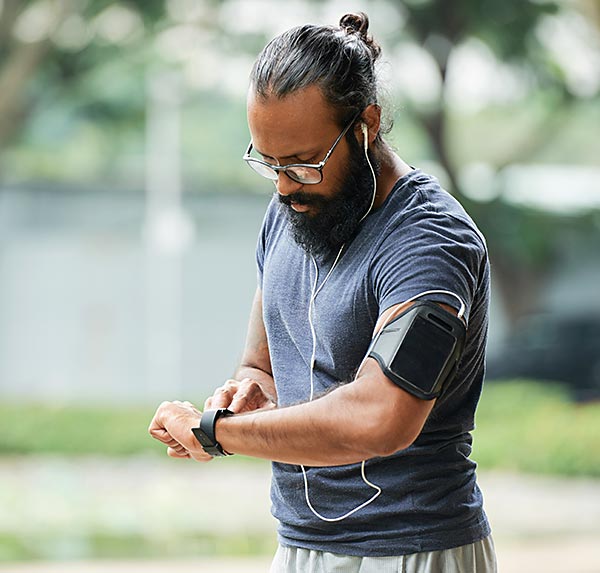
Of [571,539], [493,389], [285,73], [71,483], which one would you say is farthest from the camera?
[493,389]

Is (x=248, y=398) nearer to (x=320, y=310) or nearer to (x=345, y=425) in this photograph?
(x=320, y=310)

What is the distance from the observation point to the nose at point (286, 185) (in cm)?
149

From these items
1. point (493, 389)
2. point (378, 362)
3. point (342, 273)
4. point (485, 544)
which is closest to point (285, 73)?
point (342, 273)

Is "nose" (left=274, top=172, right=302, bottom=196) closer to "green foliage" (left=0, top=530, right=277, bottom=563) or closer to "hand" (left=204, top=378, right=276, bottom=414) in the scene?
"hand" (left=204, top=378, right=276, bottom=414)

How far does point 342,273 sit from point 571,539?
4144 mm

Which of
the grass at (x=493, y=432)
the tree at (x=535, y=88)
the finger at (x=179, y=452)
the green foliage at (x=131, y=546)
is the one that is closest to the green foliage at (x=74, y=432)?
the grass at (x=493, y=432)

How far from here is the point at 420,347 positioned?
1.34m

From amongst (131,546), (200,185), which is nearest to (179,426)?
(131,546)

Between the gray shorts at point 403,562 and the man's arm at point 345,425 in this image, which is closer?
the man's arm at point 345,425

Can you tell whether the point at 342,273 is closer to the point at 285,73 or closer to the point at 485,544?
the point at 285,73

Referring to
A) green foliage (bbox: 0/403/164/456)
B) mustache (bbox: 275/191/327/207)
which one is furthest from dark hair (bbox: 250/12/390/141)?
green foliage (bbox: 0/403/164/456)

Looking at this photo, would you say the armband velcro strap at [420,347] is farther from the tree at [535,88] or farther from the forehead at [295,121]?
the tree at [535,88]

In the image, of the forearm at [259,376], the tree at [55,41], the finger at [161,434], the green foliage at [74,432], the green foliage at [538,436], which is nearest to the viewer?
the finger at [161,434]

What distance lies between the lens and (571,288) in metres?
11.7
